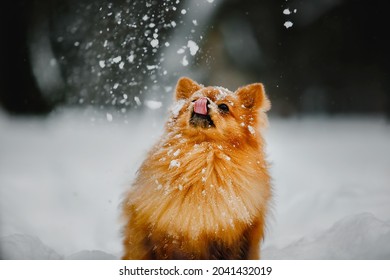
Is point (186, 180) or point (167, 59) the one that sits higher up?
point (167, 59)

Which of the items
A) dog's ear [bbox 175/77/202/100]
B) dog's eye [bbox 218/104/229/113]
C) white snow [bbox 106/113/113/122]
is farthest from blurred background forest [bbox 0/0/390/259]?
dog's eye [bbox 218/104/229/113]

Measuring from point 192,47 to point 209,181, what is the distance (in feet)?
2.30

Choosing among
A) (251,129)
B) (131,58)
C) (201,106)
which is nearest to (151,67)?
(131,58)

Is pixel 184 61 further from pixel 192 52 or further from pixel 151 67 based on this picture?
pixel 151 67

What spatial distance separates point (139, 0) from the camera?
202 centimetres

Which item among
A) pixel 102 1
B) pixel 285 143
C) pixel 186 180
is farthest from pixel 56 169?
pixel 285 143

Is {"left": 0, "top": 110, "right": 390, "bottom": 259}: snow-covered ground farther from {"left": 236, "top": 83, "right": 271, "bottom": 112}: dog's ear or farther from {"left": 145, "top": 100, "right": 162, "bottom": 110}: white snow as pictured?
{"left": 236, "top": 83, "right": 271, "bottom": 112}: dog's ear

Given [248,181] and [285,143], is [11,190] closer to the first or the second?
[248,181]

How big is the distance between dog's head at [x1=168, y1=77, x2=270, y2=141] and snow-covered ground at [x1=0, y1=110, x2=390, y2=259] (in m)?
0.20

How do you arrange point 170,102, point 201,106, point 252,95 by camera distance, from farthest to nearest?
point 170,102, point 252,95, point 201,106

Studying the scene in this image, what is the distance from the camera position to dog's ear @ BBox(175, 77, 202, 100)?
177 centimetres

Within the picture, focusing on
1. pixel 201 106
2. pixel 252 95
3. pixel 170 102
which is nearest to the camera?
pixel 201 106

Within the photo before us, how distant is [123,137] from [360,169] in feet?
3.78

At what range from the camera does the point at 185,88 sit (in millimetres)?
1779
